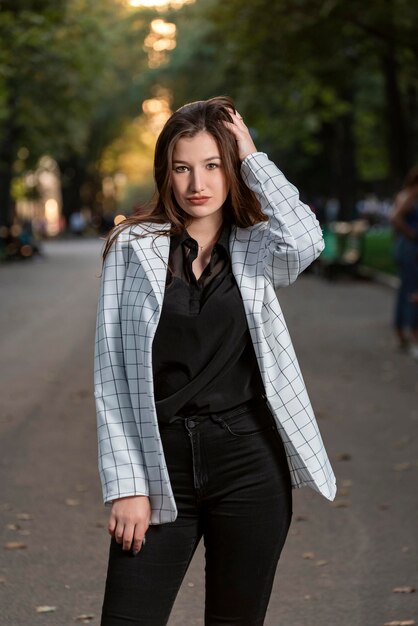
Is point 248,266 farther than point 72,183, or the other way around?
point 72,183

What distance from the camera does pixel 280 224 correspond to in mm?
3113

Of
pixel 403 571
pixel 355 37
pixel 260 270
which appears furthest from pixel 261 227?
pixel 355 37

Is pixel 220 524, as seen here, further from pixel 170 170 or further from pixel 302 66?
pixel 302 66

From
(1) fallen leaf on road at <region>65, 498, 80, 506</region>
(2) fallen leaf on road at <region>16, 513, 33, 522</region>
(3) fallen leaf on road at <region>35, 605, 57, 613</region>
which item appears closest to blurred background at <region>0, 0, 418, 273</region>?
(1) fallen leaf on road at <region>65, 498, 80, 506</region>

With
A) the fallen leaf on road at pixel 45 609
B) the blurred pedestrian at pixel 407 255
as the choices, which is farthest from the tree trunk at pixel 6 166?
the fallen leaf on road at pixel 45 609

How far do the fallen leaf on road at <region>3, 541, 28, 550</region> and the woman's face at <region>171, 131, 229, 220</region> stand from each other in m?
3.36

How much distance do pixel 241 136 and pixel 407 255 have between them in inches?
425

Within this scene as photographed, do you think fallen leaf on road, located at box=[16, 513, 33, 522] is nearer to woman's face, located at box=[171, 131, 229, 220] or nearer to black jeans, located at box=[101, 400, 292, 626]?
black jeans, located at box=[101, 400, 292, 626]

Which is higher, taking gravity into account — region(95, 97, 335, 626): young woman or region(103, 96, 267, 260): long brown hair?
region(103, 96, 267, 260): long brown hair

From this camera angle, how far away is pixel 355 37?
2489 centimetres

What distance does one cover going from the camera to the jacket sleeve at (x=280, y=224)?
10.2 feet

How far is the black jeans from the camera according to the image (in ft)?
9.61

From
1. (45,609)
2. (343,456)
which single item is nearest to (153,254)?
(45,609)

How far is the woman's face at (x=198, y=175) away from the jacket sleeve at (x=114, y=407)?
225 millimetres
